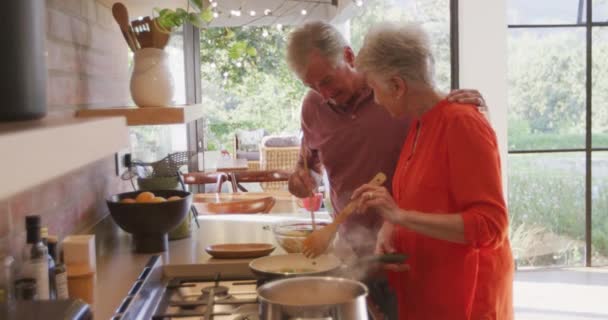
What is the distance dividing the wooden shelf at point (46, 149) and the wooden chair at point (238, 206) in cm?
257

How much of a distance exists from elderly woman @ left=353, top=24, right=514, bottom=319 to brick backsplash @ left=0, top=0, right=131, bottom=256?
2.58 ft

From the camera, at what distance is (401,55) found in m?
1.89

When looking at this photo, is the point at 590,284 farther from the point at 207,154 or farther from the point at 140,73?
the point at 207,154

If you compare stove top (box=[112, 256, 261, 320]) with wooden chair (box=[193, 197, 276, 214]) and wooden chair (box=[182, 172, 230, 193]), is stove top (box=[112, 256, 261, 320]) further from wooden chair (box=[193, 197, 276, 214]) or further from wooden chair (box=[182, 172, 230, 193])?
wooden chair (box=[182, 172, 230, 193])

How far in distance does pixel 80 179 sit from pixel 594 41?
4724mm

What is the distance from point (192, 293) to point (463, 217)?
0.74 metres

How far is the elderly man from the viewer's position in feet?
7.75

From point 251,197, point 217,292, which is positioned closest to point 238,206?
point 251,197

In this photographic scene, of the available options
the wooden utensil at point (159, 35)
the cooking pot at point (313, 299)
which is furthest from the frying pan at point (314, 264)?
the wooden utensil at point (159, 35)

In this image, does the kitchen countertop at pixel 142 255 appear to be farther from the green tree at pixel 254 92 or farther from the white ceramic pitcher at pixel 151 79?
the green tree at pixel 254 92

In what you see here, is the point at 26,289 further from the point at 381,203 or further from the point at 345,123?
the point at 345,123

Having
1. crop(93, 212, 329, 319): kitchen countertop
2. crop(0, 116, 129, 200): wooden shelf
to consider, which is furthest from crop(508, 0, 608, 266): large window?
crop(0, 116, 129, 200): wooden shelf

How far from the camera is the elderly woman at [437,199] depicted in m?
1.72

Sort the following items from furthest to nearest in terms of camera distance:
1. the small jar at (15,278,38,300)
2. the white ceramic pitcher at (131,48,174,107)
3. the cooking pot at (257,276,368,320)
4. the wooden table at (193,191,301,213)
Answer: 1. the wooden table at (193,191,301,213)
2. the white ceramic pitcher at (131,48,174,107)
3. the small jar at (15,278,38,300)
4. the cooking pot at (257,276,368,320)
